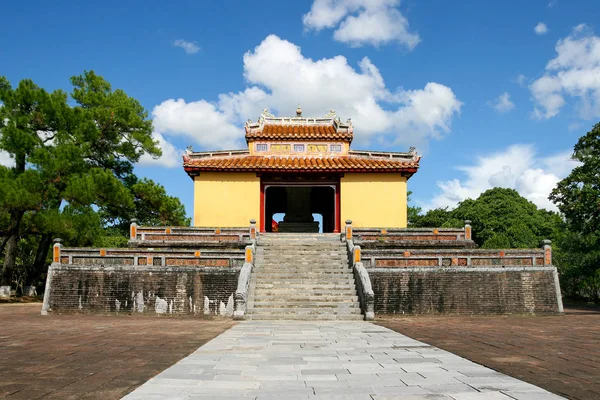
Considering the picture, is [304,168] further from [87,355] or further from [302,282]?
[87,355]

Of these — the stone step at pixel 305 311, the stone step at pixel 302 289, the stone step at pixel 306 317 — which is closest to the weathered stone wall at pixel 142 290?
the stone step at pixel 302 289

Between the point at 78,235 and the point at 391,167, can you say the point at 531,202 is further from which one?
the point at 78,235

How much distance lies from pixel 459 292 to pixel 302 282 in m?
4.71

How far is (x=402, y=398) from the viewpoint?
4.39 meters

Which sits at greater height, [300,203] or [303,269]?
[300,203]

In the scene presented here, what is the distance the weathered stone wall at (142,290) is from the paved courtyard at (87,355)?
2.75 metres

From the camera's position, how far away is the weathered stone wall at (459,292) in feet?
46.3

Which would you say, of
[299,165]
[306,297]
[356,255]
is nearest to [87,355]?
[306,297]

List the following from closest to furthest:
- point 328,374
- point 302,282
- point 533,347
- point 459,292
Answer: point 328,374 → point 533,347 → point 459,292 → point 302,282

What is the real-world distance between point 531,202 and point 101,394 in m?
44.8

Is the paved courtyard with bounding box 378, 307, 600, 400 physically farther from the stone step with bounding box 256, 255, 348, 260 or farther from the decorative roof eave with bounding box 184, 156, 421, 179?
the decorative roof eave with bounding box 184, 156, 421, 179

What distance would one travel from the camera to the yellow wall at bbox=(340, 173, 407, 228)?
20859 millimetres

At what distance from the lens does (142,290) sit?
14062mm

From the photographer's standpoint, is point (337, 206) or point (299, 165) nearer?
point (299, 165)
